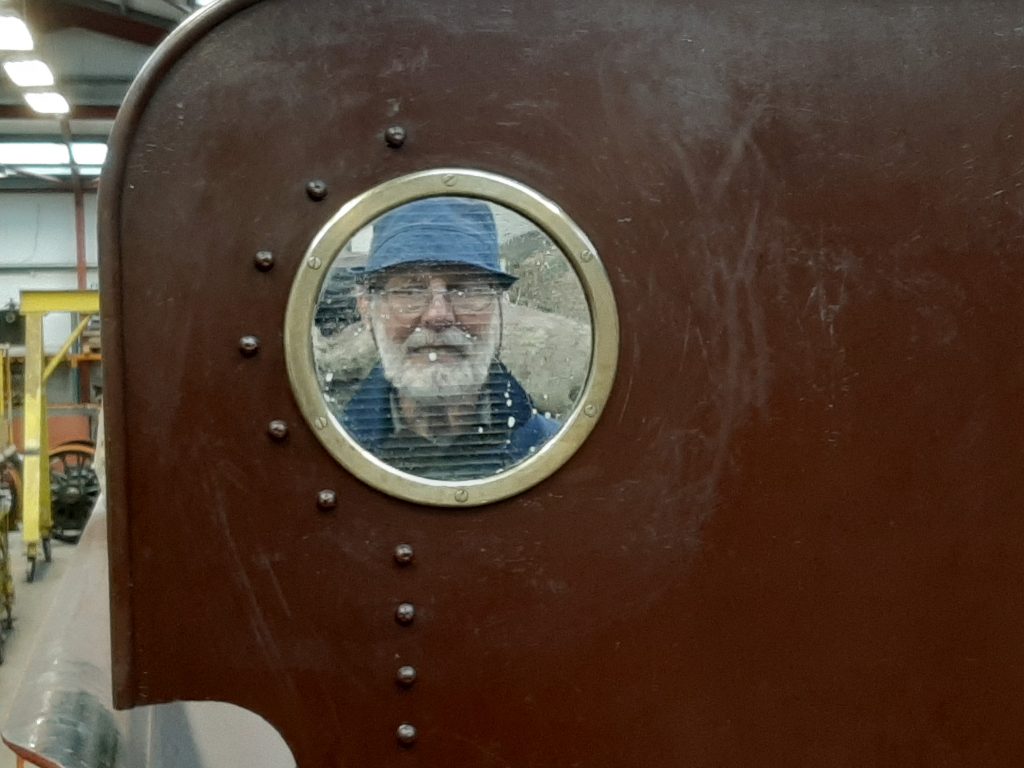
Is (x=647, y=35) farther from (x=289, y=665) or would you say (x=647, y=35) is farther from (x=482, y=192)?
(x=289, y=665)

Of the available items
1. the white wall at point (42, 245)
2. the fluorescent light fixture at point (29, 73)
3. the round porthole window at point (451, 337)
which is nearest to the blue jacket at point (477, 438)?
the round porthole window at point (451, 337)

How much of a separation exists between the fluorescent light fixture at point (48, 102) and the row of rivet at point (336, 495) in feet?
24.9

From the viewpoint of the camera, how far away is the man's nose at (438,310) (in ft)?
3.04

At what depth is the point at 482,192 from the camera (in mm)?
918

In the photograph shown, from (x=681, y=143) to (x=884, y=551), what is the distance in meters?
0.45

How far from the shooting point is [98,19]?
760cm

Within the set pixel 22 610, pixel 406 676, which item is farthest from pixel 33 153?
pixel 406 676

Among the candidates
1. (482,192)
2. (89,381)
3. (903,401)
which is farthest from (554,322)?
(89,381)

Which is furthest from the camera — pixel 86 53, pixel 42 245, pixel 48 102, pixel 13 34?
pixel 42 245

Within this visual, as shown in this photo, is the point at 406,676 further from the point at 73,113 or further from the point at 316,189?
the point at 73,113

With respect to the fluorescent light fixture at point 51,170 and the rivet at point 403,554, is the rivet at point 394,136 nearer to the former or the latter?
the rivet at point 403,554

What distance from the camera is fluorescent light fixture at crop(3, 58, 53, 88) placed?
670 centimetres

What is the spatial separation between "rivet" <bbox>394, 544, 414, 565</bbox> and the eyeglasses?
222 millimetres

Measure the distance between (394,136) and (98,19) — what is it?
7783mm
